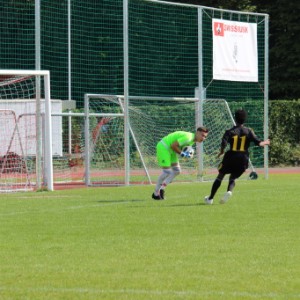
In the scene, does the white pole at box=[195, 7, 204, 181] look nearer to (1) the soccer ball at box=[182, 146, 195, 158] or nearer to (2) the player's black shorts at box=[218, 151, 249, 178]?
(1) the soccer ball at box=[182, 146, 195, 158]

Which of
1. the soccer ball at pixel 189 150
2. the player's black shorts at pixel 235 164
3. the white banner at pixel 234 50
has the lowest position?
the player's black shorts at pixel 235 164

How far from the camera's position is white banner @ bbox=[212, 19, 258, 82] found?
92.9 ft

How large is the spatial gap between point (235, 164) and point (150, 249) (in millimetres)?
7036

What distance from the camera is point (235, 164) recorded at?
60.6ft

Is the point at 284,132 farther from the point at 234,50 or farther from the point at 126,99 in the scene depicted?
the point at 126,99

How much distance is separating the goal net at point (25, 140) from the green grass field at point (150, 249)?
4279 millimetres

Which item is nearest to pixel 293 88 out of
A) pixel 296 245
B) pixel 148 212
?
pixel 148 212

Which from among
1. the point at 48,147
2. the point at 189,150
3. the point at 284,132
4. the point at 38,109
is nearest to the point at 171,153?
the point at 189,150

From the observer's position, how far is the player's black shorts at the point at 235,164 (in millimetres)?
18484

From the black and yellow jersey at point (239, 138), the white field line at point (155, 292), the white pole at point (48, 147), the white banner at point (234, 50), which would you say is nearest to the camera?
the white field line at point (155, 292)

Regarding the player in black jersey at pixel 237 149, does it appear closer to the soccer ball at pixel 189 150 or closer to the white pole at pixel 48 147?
the soccer ball at pixel 189 150

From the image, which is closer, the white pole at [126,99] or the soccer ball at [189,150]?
the soccer ball at [189,150]

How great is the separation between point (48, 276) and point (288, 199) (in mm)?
10168

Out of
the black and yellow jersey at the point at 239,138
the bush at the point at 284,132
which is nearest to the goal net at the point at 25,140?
the black and yellow jersey at the point at 239,138
